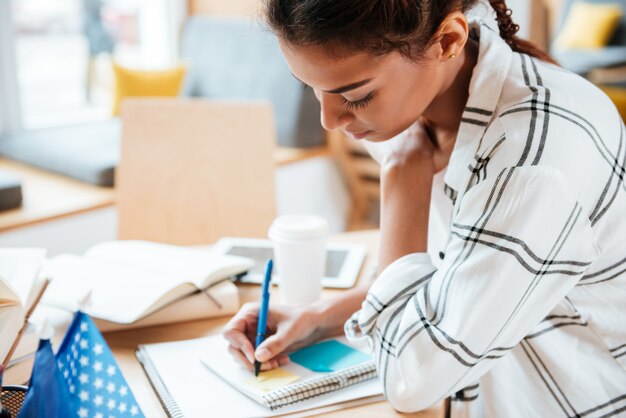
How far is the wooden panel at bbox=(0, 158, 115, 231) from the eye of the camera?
2344mm

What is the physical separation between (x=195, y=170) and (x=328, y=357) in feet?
3.20

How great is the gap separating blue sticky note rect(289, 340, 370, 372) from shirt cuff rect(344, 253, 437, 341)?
48mm

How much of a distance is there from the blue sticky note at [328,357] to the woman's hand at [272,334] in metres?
0.01

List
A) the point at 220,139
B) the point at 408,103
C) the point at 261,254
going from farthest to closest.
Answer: the point at 220,139
the point at 261,254
the point at 408,103

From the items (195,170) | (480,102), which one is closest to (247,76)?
(195,170)

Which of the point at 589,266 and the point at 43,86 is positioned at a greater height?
the point at 589,266

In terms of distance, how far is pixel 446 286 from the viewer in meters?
0.82

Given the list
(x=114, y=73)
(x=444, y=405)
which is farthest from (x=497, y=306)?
(x=114, y=73)

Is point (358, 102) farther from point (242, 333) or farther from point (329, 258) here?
point (329, 258)

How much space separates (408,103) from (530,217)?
0.69 feet

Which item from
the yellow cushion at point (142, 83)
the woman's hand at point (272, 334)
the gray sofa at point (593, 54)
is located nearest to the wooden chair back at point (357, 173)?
the yellow cushion at point (142, 83)

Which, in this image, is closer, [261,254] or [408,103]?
[408,103]

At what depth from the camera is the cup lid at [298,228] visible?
111 cm

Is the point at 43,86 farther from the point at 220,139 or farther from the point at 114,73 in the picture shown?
the point at 220,139
